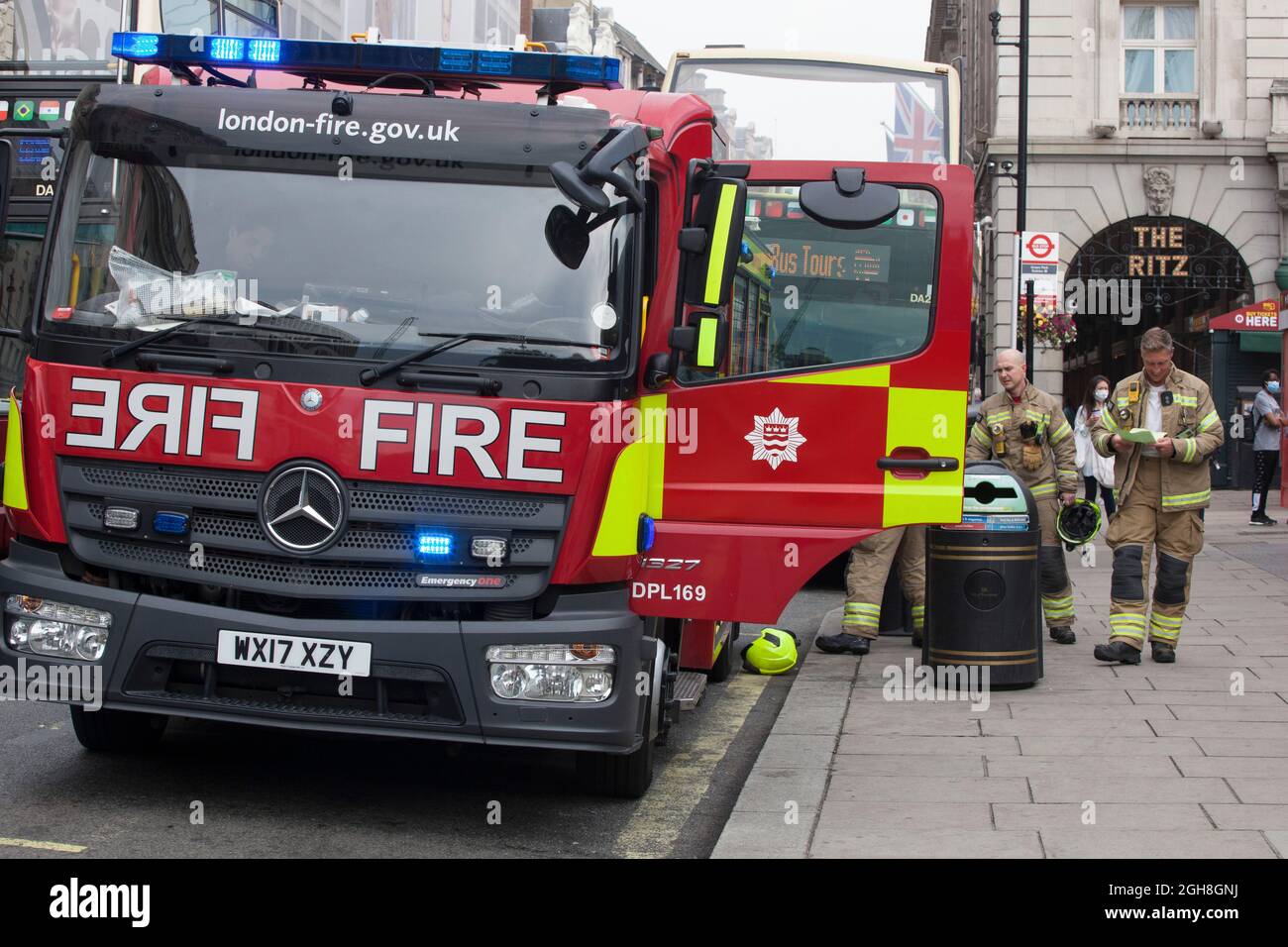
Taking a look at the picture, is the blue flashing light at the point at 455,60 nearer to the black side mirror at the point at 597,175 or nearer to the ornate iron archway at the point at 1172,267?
the black side mirror at the point at 597,175

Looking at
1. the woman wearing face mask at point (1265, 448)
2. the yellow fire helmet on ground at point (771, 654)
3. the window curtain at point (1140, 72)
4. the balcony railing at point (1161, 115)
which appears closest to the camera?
the yellow fire helmet on ground at point (771, 654)

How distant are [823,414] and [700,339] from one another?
3.85 feet

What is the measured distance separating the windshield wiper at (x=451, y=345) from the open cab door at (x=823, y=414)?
0.93m

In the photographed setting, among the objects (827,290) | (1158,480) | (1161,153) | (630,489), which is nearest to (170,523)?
(630,489)

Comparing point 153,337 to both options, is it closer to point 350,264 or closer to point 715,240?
point 350,264

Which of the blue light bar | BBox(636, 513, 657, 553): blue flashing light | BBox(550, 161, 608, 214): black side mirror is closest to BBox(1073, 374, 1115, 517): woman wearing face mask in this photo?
BBox(636, 513, 657, 553): blue flashing light

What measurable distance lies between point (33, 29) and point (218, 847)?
8.26m

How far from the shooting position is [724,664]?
9.05 metres

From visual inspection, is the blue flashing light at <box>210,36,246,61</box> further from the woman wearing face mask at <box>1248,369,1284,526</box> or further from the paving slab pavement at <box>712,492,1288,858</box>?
the woman wearing face mask at <box>1248,369,1284,526</box>

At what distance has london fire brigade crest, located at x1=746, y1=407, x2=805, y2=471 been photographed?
664 cm

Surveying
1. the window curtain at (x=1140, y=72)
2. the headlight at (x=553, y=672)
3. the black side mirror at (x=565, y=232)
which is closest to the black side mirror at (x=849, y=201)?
the black side mirror at (x=565, y=232)

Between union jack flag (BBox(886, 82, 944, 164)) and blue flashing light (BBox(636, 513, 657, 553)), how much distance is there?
5197 millimetres

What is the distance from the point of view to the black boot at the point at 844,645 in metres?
9.77

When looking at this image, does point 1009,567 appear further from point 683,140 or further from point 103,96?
point 103,96
